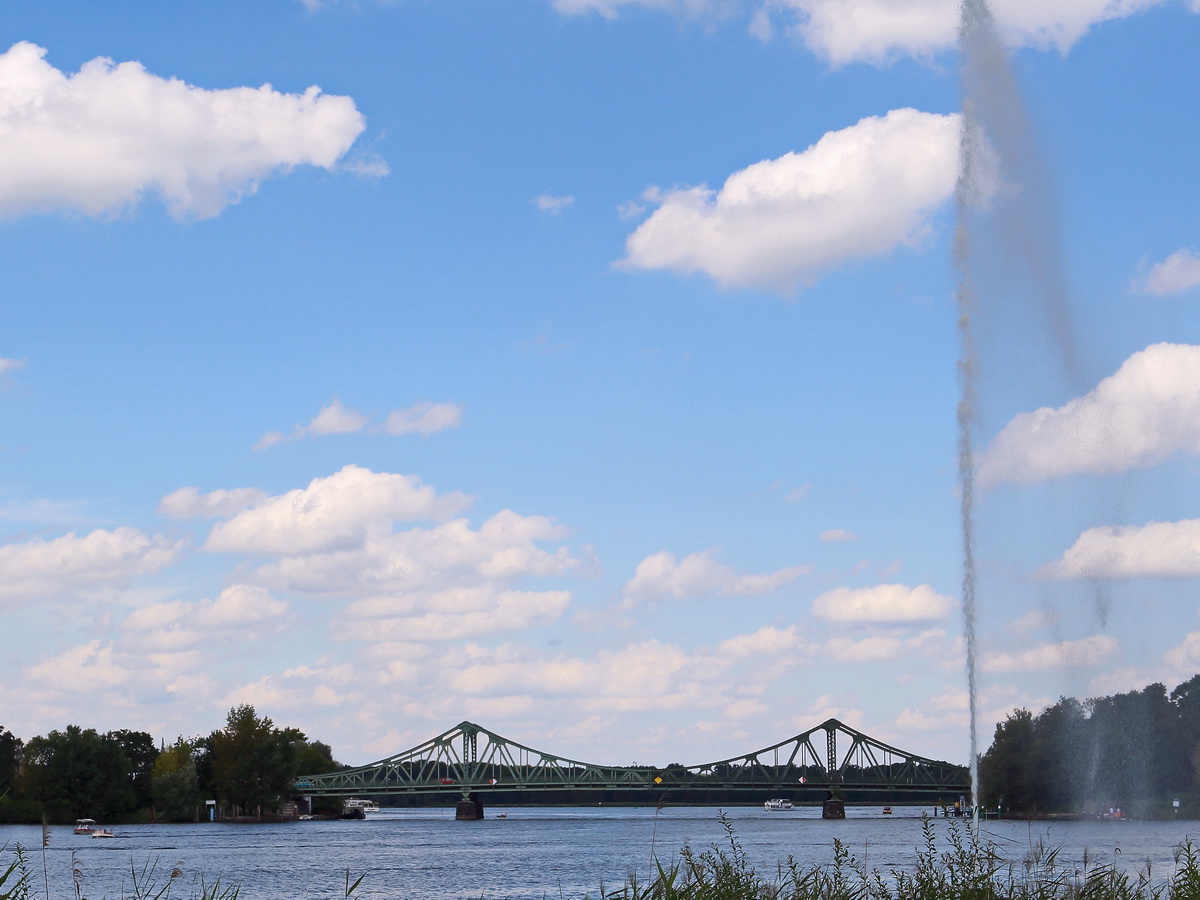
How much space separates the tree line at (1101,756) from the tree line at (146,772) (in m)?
77.3

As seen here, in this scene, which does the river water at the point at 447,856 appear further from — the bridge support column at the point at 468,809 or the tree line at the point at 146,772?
the bridge support column at the point at 468,809

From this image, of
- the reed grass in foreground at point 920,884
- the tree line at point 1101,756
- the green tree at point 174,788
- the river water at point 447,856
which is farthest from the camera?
the green tree at point 174,788

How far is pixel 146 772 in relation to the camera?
155375mm

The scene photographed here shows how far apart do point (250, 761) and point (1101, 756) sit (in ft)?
320

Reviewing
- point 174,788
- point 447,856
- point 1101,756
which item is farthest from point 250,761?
point 1101,756

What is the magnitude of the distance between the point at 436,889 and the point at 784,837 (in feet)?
171

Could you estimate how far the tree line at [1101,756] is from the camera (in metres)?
86.1

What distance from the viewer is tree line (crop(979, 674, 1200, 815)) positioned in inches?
3391

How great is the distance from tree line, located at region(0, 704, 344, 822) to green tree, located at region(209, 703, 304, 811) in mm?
109

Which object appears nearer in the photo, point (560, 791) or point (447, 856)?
point (447, 856)

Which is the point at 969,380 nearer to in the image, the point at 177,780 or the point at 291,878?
the point at 291,878

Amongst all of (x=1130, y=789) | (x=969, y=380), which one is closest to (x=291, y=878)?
(x=969, y=380)

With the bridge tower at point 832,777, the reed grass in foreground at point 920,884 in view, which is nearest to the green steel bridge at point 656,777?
the bridge tower at point 832,777

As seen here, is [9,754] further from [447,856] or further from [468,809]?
[447,856]
